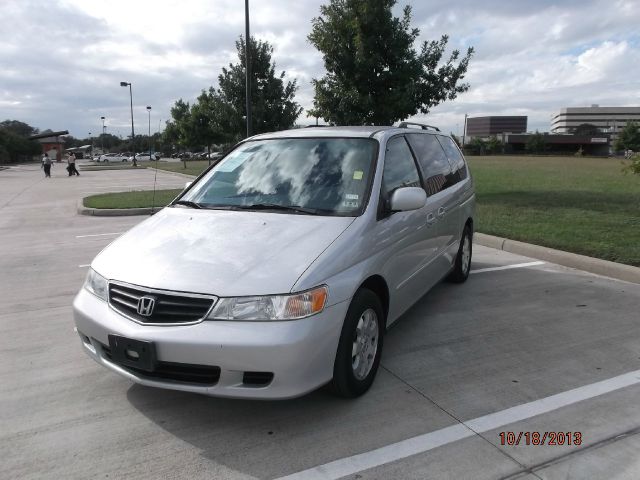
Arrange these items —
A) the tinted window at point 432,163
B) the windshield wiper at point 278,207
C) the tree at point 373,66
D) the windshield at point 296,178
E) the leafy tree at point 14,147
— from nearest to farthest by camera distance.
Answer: the windshield wiper at point 278,207
the windshield at point 296,178
the tinted window at point 432,163
the tree at point 373,66
the leafy tree at point 14,147

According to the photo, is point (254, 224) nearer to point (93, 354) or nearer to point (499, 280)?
point (93, 354)

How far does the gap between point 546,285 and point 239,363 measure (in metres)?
4.53

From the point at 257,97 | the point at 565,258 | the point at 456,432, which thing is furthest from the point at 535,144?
the point at 456,432

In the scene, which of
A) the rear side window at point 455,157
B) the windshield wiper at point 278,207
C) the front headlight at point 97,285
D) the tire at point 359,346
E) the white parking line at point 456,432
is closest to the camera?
the white parking line at point 456,432

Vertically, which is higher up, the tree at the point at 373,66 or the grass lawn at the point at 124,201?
the tree at the point at 373,66

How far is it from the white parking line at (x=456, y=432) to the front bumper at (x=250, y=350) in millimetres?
433

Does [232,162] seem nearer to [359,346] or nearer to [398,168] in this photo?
[398,168]

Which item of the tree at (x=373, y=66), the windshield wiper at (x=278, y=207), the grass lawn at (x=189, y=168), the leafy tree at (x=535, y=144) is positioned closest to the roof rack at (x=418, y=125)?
the windshield wiper at (x=278, y=207)

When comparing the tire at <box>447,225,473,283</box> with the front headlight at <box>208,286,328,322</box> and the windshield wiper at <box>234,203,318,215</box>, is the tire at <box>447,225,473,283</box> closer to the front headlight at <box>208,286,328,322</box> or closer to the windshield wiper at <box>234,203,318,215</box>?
the windshield wiper at <box>234,203,318,215</box>

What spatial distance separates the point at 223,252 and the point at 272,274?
41 centimetres

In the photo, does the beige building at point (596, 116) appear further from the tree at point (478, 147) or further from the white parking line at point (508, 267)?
the white parking line at point (508, 267)

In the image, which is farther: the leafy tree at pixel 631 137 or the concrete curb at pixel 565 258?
the leafy tree at pixel 631 137

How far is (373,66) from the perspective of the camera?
497 inches

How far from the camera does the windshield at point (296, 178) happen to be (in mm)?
3746
